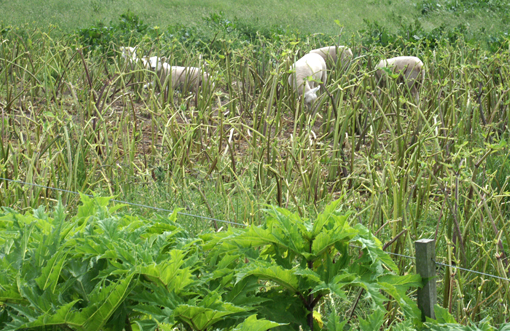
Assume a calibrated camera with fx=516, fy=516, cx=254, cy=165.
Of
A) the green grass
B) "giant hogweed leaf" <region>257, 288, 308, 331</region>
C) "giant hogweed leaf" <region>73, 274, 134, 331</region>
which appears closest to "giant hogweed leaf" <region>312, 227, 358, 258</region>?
"giant hogweed leaf" <region>257, 288, 308, 331</region>

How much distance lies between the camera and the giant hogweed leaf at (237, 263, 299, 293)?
1107 millimetres

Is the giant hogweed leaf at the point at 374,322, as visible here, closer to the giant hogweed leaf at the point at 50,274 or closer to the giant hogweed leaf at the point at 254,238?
the giant hogweed leaf at the point at 254,238

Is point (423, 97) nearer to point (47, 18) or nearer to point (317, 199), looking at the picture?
point (317, 199)

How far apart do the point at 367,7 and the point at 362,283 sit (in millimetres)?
13737

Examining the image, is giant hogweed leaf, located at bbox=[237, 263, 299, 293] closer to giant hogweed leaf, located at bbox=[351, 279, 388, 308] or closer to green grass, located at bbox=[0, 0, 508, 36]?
giant hogweed leaf, located at bbox=[351, 279, 388, 308]

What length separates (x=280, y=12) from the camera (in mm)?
12922

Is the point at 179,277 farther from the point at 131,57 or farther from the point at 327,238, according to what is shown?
the point at 131,57

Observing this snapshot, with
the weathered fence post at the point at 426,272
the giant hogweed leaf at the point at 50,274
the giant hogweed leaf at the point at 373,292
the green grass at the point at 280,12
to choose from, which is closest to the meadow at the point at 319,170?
the weathered fence post at the point at 426,272

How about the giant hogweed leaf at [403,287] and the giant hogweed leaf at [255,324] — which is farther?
the giant hogweed leaf at [403,287]

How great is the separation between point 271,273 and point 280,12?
41.0 ft

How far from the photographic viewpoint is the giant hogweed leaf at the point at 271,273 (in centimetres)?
111

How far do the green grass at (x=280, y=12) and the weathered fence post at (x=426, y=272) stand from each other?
31.1 feet

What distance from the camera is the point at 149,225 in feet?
4.25

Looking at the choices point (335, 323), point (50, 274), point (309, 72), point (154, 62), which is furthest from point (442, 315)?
point (154, 62)
